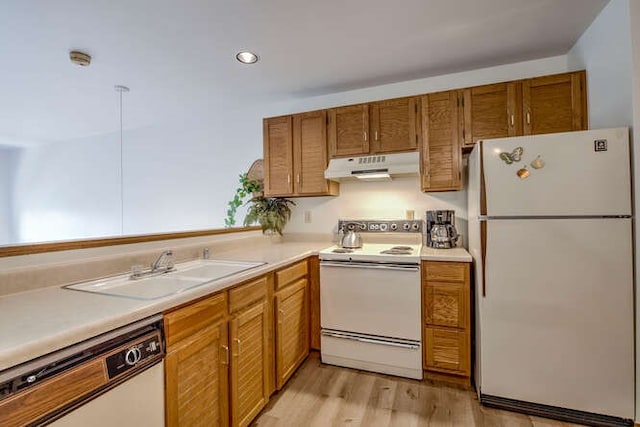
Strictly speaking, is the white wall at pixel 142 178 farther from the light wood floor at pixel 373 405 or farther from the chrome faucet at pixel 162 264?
the light wood floor at pixel 373 405

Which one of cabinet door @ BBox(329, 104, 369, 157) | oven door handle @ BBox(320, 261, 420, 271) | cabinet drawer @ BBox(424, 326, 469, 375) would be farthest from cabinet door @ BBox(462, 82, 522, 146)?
cabinet drawer @ BBox(424, 326, 469, 375)

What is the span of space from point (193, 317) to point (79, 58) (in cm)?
216

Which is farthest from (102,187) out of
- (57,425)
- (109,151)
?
(57,425)

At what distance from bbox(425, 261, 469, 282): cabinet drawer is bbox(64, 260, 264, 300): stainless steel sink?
1132mm

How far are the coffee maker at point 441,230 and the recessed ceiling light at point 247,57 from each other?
6.13 ft

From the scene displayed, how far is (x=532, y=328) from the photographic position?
1.66 m

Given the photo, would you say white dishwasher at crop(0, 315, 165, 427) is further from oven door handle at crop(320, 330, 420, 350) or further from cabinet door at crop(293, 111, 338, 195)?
cabinet door at crop(293, 111, 338, 195)

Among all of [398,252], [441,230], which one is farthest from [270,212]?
[441,230]

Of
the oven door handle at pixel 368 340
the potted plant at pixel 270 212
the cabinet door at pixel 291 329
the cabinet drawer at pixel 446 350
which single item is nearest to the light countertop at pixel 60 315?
the cabinet door at pixel 291 329

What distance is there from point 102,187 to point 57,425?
177 inches

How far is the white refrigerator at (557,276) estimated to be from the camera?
59.8 inches

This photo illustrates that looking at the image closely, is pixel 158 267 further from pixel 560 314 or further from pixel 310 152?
pixel 560 314

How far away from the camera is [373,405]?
1.78m

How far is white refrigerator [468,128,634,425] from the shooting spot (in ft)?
4.99
